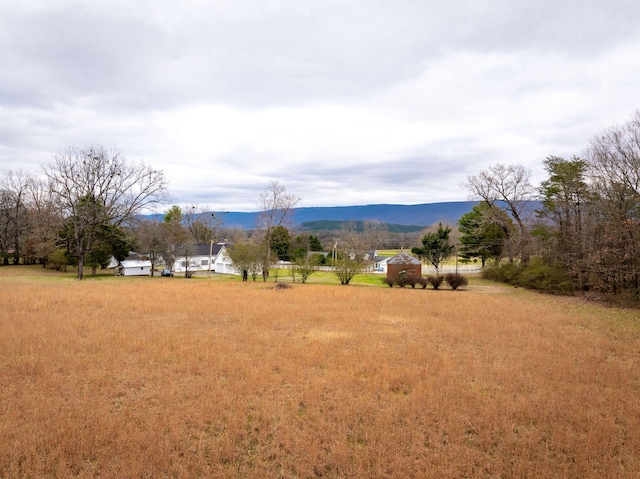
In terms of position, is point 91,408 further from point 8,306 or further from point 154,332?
point 8,306

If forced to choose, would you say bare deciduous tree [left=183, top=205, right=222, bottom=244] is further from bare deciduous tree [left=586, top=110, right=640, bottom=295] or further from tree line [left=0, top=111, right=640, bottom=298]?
bare deciduous tree [left=586, top=110, right=640, bottom=295]

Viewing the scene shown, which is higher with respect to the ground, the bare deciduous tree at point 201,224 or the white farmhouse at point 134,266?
the bare deciduous tree at point 201,224

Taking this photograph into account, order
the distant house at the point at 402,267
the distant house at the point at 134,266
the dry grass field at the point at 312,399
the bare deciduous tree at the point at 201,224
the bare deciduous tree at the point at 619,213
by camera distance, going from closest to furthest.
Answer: the dry grass field at the point at 312,399
the bare deciduous tree at the point at 619,213
the distant house at the point at 402,267
the distant house at the point at 134,266
the bare deciduous tree at the point at 201,224

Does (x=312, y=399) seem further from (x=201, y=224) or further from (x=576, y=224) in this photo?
(x=201, y=224)

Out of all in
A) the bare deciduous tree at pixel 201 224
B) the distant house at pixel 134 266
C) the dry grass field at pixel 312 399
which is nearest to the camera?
the dry grass field at pixel 312 399

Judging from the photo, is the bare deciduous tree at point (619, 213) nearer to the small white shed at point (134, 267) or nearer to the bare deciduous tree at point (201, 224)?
the small white shed at point (134, 267)

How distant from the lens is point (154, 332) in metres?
12.2

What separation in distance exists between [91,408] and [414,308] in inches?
593

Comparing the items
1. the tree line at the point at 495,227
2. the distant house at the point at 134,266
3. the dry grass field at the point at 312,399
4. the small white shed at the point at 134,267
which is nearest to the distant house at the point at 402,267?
the tree line at the point at 495,227

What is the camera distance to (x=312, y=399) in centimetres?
714

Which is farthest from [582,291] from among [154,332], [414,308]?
[154,332]

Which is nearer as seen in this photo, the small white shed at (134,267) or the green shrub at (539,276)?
the green shrub at (539,276)

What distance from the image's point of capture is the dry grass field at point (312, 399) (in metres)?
5.10

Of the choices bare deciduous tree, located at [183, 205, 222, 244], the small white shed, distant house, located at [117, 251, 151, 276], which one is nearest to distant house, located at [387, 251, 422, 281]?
distant house, located at [117, 251, 151, 276]
